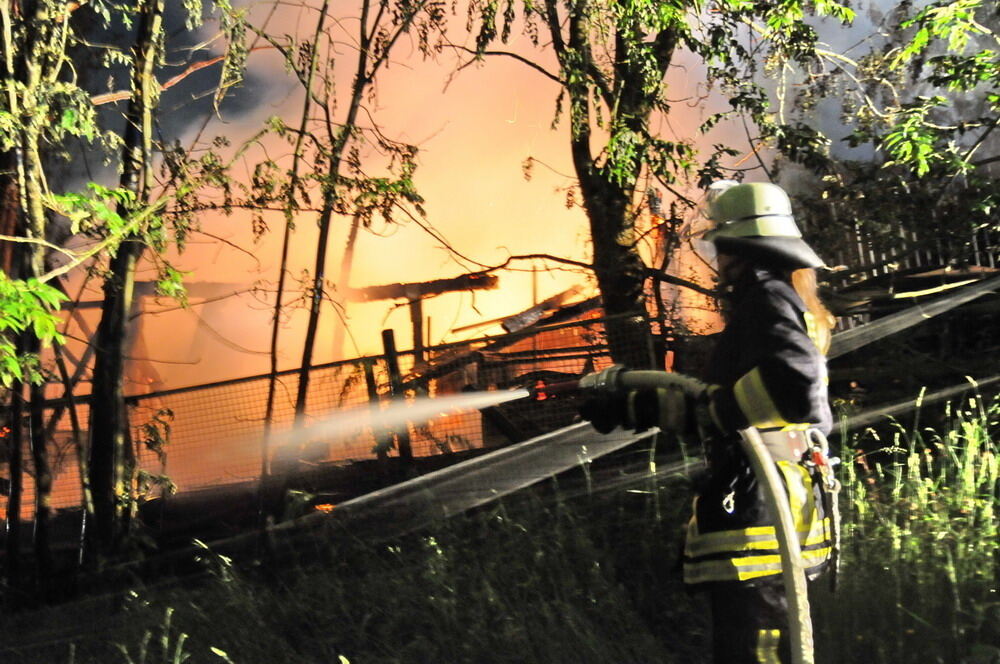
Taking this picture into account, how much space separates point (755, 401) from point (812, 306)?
0.40 meters

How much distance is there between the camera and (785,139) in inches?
267

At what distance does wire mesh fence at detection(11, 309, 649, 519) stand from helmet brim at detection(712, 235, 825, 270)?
356 cm

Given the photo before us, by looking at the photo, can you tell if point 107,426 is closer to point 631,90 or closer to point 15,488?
point 15,488

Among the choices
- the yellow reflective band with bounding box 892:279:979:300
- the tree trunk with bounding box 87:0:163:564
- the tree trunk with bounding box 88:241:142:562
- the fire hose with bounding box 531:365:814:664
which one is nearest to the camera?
the fire hose with bounding box 531:365:814:664

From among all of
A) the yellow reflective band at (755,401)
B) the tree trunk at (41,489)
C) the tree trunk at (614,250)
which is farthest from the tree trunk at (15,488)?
the yellow reflective band at (755,401)

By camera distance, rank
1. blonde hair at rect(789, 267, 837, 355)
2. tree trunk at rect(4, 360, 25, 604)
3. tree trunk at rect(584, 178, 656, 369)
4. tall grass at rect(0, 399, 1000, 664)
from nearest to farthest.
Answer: blonde hair at rect(789, 267, 837, 355) < tall grass at rect(0, 399, 1000, 664) < tree trunk at rect(4, 360, 25, 604) < tree trunk at rect(584, 178, 656, 369)

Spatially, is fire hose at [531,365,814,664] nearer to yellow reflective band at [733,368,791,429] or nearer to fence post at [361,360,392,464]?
yellow reflective band at [733,368,791,429]

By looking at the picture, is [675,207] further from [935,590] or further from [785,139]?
[935,590]

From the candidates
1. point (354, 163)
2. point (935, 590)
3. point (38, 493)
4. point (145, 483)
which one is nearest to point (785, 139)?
point (354, 163)

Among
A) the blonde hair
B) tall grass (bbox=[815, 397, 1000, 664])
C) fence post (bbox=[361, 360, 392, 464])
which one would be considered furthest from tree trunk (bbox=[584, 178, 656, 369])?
the blonde hair

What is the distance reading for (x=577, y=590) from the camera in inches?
158

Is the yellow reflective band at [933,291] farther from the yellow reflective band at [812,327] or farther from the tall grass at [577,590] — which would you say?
the yellow reflective band at [812,327]

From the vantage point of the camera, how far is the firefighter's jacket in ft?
7.78

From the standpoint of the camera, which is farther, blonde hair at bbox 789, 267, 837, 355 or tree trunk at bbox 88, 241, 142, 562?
tree trunk at bbox 88, 241, 142, 562
